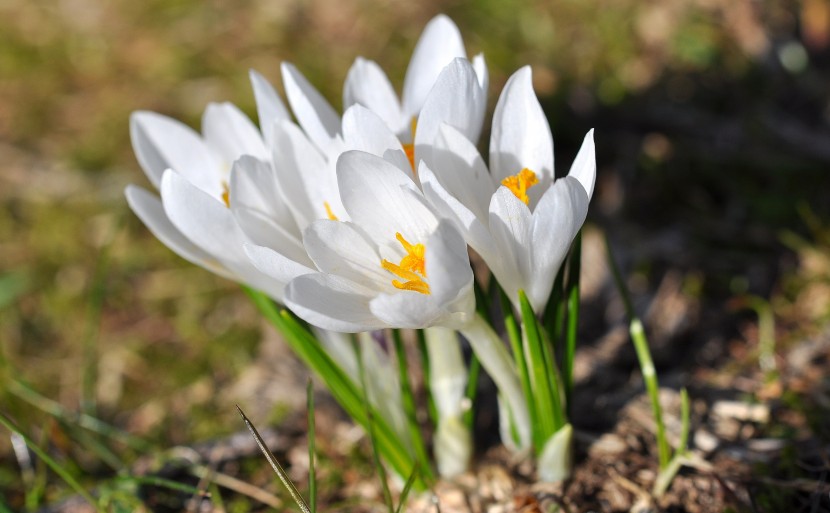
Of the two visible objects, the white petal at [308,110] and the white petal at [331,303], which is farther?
the white petal at [308,110]

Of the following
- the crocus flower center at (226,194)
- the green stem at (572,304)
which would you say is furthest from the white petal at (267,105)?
the green stem at (572,304)

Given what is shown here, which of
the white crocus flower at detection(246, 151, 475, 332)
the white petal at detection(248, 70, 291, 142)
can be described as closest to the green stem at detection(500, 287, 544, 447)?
the white crocus flower at detection(246, 151, 475, 332)

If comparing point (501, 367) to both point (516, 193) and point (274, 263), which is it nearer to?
point (516, 193)

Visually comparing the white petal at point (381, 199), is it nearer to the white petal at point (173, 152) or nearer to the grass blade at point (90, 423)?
the white petal at point (173, 152)

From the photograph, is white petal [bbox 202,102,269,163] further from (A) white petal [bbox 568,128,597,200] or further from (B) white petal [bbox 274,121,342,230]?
(A) white petal [bbox 568,128,597,200]

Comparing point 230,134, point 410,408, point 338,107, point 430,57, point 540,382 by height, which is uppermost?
point 430,57

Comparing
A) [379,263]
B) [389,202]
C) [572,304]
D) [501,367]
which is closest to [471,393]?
[501,367]
